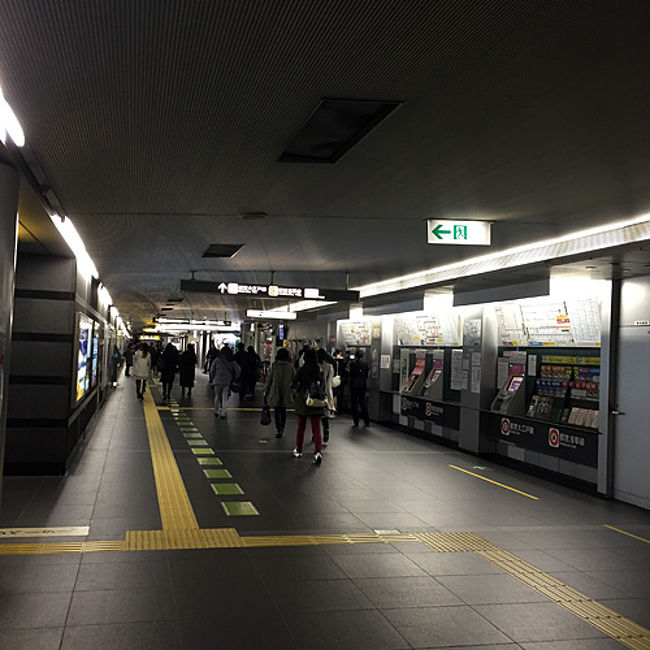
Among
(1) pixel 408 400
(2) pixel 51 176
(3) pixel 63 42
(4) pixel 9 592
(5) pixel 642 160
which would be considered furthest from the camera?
(1) pixel 408 400

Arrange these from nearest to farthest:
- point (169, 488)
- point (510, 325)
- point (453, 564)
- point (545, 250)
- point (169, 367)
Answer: point (453, 564)
point (169, 488)
point (545, 250)
point (510, 325)
point (169, 367)

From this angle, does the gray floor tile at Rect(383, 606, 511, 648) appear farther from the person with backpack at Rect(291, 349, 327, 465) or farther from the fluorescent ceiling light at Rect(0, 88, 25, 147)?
the person with backpack at Rect(291, 349, 327, 465)

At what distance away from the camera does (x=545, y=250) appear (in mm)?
8594

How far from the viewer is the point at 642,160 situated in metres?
4.96

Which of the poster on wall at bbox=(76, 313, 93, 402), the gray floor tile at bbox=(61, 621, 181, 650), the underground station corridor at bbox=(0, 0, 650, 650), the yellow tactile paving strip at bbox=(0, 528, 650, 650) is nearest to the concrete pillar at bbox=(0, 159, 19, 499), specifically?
the underground station corridor at bbox=(0, 0, 650, 650)

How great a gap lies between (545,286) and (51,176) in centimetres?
644

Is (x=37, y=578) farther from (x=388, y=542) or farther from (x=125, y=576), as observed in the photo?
(x=388, y=542)

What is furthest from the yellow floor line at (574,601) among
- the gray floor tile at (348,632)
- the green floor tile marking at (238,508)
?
the green floor tile marking at (238,508)

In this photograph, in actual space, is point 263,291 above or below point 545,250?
below

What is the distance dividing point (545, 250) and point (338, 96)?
17.6ft

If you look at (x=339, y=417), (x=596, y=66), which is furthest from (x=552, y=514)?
(x=339, y=417)

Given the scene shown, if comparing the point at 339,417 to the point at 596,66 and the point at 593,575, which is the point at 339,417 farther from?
the point at 596,66

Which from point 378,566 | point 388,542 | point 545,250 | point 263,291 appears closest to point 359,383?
point 263,291

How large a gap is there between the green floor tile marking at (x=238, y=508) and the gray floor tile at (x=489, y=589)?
7.59ft
